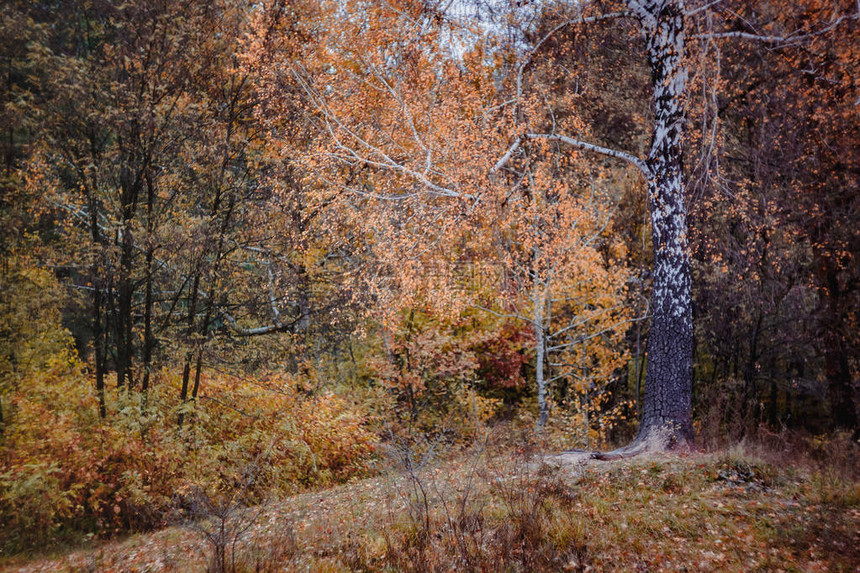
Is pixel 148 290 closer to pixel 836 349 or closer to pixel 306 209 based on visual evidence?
pixel 306 209

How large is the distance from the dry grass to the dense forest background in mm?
2464

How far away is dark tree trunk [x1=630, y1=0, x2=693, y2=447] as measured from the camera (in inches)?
306

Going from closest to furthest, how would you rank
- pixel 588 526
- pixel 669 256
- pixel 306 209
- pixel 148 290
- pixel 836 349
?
pixel 588 526 → pixel 669 256 → pixel 148 290 → pixel 836 349 → pixel 306 209

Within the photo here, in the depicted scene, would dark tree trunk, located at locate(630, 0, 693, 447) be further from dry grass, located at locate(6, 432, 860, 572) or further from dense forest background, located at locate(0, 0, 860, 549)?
dry grass, located at locate(6, 432, 860, 572)

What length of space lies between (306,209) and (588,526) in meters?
8.86

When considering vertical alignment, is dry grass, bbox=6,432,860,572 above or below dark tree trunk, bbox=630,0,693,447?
below

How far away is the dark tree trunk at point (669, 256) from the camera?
7.78 metres

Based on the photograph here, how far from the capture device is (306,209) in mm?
11758

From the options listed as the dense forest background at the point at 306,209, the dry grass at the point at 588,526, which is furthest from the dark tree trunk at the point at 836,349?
the dry grass at the point at 588,526

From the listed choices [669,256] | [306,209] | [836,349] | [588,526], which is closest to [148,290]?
[306,209]

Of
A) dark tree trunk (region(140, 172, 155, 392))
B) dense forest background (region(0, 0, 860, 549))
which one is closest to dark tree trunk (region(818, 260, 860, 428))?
dense forest background (region(0, 0, 860, 549))

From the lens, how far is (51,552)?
802 centimetres

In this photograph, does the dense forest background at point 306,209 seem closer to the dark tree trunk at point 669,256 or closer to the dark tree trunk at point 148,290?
the dark tree trunk at point 148,290

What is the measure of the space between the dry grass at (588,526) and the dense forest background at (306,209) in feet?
8.08
